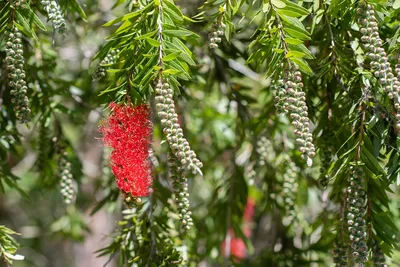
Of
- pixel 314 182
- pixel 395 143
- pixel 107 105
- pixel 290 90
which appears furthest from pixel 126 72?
pixel 314 182

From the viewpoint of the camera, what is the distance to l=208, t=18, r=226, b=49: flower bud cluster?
1.82 meters

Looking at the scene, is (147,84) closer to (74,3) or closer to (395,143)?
(74,3)

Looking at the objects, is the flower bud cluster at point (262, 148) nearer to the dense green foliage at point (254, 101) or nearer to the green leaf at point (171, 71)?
the dense green foliage at point (254, 101)

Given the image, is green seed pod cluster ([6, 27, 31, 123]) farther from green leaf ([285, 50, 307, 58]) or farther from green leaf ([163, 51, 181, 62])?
green leaf ([285, 50, 307, 58])

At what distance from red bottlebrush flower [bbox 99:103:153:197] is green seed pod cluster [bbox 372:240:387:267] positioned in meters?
0.81

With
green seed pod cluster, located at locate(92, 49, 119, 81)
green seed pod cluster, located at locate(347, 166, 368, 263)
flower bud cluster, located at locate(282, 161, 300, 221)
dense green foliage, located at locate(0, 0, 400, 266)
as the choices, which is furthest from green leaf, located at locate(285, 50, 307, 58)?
flower bud cluster, located at locate(282, 161, 300, 221)

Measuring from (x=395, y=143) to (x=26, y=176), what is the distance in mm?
3782

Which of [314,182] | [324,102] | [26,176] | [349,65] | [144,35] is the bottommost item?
[26,176]

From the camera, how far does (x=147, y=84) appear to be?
175 cm

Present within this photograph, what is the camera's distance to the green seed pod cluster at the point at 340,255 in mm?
2010

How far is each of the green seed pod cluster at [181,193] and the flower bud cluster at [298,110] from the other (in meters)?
0.41

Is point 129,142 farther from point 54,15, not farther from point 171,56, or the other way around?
point 54,15

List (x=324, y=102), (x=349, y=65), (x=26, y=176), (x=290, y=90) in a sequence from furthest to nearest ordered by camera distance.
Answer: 1. (x=26, y=176)
2. (x=324, y=102)
3. (x=349, y=65)
4. (x=290, y=90)

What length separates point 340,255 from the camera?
2.02m
